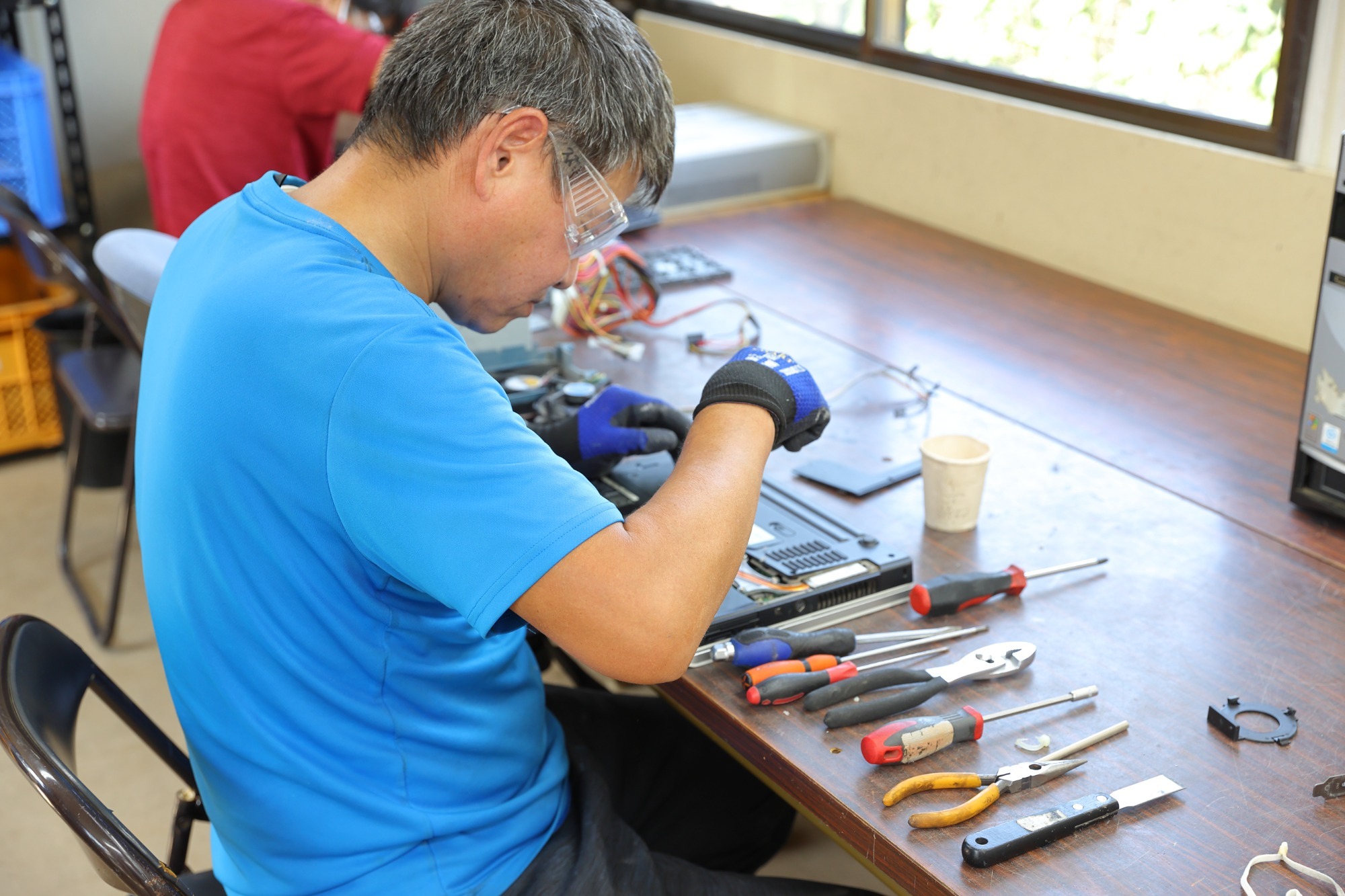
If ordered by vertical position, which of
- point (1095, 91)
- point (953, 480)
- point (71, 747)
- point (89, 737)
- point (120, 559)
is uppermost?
point (1095, 91)

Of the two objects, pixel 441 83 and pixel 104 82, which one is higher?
pixel 441 83

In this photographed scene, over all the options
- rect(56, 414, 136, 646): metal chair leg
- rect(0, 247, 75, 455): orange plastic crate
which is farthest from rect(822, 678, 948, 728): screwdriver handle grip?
rect(0, 247, 75, 455): orange plastic crate

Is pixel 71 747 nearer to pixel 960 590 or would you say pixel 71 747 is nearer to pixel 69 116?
pixel 960 590

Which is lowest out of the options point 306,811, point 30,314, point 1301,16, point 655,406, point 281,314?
point 30,314

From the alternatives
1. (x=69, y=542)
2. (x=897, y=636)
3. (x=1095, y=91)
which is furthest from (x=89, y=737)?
(x=1095, y=91)

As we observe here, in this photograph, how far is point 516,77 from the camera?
950 mm

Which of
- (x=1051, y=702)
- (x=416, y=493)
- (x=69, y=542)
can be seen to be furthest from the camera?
(x=69, y=542)

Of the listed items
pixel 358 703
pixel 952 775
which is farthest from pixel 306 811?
pixel 952 775

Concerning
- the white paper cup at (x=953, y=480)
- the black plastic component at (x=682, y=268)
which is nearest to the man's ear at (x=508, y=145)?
the white paper cup at (x=953, y=480)

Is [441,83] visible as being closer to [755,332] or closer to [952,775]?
[952,775]

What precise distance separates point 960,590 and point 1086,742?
0.76 feet

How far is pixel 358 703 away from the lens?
98 centimetres

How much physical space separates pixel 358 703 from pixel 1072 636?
2.20 ft

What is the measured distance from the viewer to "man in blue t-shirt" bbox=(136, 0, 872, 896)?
867 mm
